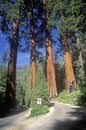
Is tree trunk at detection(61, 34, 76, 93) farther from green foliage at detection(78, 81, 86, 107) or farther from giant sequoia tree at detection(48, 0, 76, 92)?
green foliage at detection(78, 81, 86, 107)

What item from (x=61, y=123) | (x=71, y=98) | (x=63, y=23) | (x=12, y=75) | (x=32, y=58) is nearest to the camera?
(x=61, y=123)

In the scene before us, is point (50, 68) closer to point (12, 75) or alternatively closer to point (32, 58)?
point (32, 58)

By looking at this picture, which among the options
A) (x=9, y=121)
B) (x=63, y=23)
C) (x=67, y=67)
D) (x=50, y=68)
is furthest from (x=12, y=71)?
(x=9, y=121)

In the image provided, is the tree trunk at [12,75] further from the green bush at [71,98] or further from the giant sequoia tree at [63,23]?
the green bush at [71,98]

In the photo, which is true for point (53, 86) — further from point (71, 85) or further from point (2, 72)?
point (2, 72)

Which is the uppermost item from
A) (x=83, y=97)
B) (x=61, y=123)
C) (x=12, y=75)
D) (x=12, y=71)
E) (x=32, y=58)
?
(x=32, y=58)

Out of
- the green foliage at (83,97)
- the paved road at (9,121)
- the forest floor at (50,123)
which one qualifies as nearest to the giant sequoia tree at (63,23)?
the green foliage at (83,97)

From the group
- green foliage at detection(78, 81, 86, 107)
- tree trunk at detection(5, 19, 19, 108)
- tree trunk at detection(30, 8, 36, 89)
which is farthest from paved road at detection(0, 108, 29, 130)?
tree trunk at detection(30, 8, 36, 89)

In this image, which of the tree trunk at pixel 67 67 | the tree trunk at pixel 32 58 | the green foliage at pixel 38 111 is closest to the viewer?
the green foliage at pixel 38 111

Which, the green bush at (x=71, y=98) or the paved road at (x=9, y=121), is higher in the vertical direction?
the green bush at (x=71, y=98)

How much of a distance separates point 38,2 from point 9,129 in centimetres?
3919

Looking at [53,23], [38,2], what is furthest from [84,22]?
[38,2]

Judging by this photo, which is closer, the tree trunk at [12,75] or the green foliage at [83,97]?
the green foliage at [83,97]

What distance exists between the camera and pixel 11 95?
39.6m
